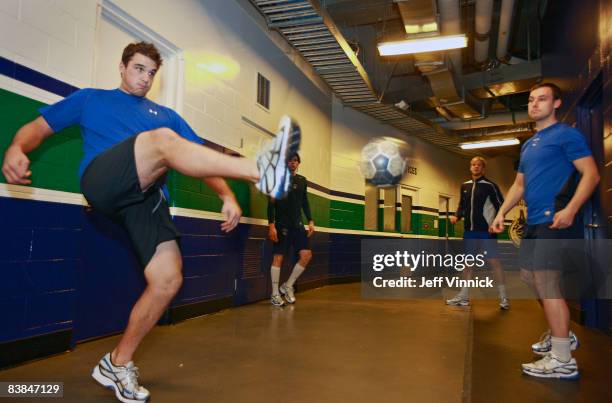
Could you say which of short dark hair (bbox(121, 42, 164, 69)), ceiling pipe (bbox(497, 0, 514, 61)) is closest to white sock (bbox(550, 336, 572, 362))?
short dark hair (bbox(121, 42, 164, 69))

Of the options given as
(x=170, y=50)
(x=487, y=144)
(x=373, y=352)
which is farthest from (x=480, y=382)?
(x=487, y=144)

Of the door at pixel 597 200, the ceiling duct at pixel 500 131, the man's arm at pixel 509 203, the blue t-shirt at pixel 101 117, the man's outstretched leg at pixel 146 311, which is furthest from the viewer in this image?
the ceiling duct at pixel 500 131

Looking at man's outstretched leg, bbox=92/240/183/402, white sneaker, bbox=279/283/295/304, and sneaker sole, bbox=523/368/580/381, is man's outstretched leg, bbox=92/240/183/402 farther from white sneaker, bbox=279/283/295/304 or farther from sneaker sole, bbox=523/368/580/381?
white sneaker, bbox=279/283/295/304

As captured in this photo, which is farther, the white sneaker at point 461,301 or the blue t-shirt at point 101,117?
the white sneaker at point 461,301

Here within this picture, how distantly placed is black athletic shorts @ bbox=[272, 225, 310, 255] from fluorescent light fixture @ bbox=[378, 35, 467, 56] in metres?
2.66

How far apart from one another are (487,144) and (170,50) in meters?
8.75

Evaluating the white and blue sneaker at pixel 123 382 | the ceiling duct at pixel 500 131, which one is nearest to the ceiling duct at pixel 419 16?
the white and blue sneaker at pixel 123 382

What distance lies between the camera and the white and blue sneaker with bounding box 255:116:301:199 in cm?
156

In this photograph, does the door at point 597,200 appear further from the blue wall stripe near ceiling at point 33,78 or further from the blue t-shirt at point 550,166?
the blue wall stripe near ceiling at point 33,78

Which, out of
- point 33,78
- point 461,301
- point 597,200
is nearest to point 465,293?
point 461,301

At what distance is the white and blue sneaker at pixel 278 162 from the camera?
156 centimetres

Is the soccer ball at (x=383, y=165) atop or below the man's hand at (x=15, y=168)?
atop

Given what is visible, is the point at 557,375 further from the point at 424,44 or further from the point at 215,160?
the point at 424,44

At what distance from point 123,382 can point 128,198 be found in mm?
734
